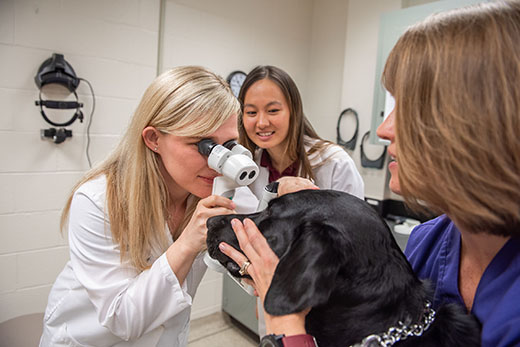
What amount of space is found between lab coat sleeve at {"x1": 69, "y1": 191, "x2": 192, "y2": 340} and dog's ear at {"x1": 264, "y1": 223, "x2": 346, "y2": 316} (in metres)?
0.45

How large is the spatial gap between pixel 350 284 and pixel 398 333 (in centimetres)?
14

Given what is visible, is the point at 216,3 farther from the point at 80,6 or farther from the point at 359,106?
the point at 359,106

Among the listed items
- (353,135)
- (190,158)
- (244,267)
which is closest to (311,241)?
(244,267)

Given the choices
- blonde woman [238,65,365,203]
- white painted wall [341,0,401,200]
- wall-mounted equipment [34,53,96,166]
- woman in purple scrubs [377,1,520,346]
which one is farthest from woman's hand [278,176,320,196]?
white painted wall [341,0,401,200]

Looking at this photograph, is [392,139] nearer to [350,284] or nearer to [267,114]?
[350,284]

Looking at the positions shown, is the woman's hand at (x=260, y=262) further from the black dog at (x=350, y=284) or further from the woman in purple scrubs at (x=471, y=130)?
the woman in purple scrubs at (x=471, y=130)

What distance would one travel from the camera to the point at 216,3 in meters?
2.72

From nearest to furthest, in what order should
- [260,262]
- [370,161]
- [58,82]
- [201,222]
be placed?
1. [260,262]
2. [201,222]
3. [58,82]
4. [370,161]

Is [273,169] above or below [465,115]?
below

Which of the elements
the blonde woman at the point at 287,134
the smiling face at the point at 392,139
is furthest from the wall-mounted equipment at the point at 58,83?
the smiling face at the point at 392,139

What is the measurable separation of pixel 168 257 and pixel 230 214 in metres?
0.24

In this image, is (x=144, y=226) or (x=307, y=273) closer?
(x=307, y=273)

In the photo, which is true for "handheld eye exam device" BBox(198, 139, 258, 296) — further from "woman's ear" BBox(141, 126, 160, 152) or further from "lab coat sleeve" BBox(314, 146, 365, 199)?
"lab coat sleeve" BBox(314, 146, 365, 199)

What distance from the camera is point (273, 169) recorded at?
200 cm
